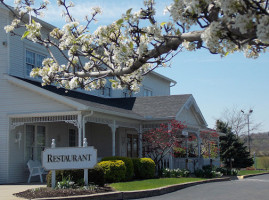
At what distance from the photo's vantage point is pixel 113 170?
51.2 feet

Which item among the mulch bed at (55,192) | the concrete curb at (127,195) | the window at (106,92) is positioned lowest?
the concrete curb at (127,195)

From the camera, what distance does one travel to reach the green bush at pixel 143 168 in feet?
59.1

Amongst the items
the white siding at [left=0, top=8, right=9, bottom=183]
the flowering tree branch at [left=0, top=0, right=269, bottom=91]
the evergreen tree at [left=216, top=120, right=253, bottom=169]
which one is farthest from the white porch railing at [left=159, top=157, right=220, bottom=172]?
the flowering tree branch at [left=0, top=0, right=269, bottom=91]

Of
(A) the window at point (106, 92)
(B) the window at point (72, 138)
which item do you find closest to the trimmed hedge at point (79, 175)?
(B) the window at point (72, 138)

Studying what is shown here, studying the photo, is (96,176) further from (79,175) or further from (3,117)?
(3,117)

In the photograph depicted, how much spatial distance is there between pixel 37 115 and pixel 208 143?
12.5m

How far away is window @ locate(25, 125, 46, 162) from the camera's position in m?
18.7

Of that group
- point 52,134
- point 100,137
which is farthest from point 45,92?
point 100,137

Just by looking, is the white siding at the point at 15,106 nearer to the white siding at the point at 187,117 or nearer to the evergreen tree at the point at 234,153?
the white siding at the point at 187,117

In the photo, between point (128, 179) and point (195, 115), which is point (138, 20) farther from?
point (195, 115)

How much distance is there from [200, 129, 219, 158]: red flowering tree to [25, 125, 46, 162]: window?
977cm

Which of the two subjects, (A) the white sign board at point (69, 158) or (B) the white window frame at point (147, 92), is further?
(B) the white window frame at point (147, 92)

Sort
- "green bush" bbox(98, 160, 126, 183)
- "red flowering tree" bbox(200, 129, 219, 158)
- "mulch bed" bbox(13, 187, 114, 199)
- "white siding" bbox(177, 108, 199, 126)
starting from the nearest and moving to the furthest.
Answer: "mulch bed" bbox(13, 187, 114, 199), "green bush" bbox(98, 160, 126, 183), "white siding" bbox(177, 108, 199, 126), "red flowering tree" bbox(200, 129, 219, 158)

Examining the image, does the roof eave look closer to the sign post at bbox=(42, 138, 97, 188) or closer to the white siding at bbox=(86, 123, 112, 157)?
the sign post at bbox=(42, 138, 97, 188)
